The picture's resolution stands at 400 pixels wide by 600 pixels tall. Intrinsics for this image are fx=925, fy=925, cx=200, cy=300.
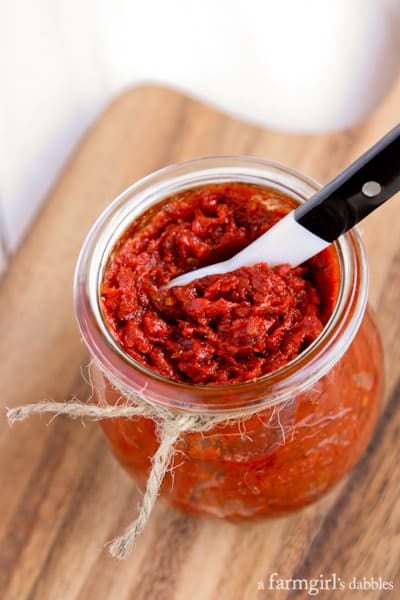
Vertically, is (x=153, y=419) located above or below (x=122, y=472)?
above

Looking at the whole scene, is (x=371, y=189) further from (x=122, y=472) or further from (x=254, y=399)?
(x=122, y=472)

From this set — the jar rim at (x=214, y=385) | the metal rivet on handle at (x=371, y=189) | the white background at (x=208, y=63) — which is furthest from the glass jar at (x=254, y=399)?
the white background at (x=208, y=63)

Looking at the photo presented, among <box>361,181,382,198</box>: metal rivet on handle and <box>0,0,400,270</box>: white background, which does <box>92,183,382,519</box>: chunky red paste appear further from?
<box>0,0,400,270</box>: white background

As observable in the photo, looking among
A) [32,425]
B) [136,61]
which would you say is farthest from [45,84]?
[32,425]

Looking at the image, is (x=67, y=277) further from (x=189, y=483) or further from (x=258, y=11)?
(x=258, y=11)

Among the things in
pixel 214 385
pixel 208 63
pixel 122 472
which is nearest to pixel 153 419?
pixel 214 385


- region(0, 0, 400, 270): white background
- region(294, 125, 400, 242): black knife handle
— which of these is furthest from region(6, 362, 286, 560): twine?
region(0, 0, 400, 270): white background

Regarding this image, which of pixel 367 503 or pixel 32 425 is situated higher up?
pixel 367 503
